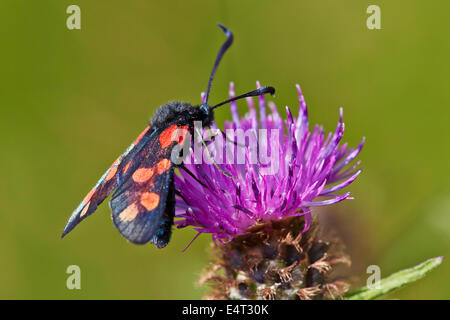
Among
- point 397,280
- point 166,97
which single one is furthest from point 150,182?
point 166,97

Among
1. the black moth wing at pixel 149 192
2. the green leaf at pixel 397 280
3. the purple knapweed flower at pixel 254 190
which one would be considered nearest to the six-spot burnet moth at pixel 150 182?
the black moth wing at pixel 149 192

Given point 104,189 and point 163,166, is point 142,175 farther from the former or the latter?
point 104,189

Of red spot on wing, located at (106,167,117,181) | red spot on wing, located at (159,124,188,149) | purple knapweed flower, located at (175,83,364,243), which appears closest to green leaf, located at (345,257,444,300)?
purple knapweed flower, located at (175,83,364,243)

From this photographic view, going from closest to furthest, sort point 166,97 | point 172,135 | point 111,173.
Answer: point 172,135 < point 111,173 < point 166,97

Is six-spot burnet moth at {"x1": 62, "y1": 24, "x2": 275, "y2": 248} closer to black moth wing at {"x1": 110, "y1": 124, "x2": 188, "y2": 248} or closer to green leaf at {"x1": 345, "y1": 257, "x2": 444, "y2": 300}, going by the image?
black moth wing at {"x1": 110, "y1": 124, "x2": 188, "y2": 248}

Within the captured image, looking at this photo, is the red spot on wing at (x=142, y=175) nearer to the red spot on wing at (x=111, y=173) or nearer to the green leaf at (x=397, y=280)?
the red spot on wing at (x=111, y=173)

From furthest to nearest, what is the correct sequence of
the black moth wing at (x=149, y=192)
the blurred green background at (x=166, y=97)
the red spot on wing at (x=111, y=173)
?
the blurred green background at (x=166, y=97) → the red spot on wing at (x=111, y=173) → the black moth wing at (x=149, y=192)
